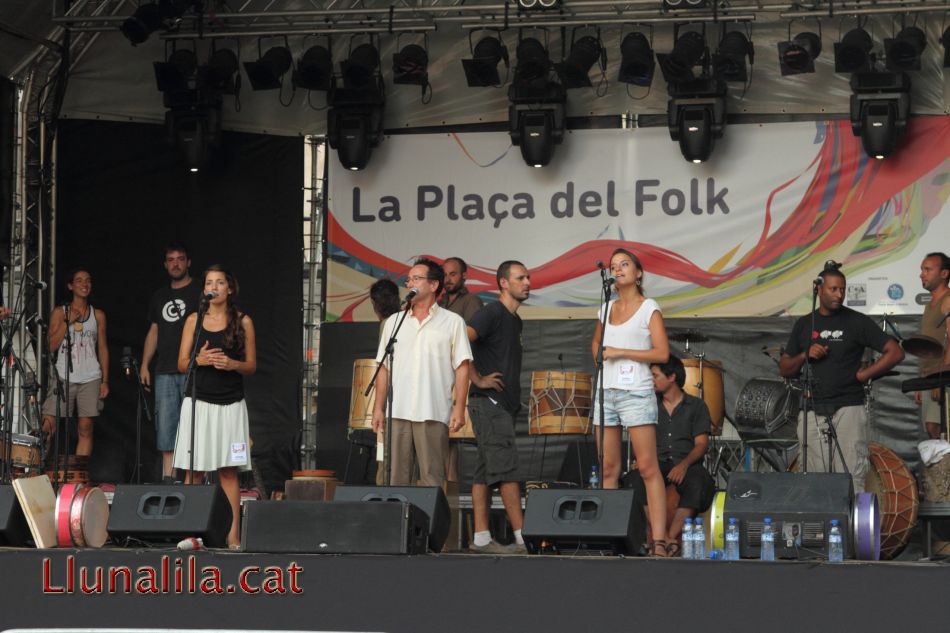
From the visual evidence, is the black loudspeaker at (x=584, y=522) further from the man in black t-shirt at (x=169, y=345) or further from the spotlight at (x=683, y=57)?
the spotlight at (x=683, y=57)

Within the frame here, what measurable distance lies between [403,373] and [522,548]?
1.33m

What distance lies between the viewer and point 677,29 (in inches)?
436

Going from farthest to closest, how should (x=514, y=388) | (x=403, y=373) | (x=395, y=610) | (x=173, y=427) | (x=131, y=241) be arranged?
(x=131, y=241), (x=173, y=427), (x=514, y=388), (x=403, y=373), (x=395, y=610)

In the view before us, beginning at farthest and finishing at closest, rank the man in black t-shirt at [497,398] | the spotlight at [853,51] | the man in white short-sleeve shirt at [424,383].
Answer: the spotlight at [853,51] → the man in black t-shirt at [497,398] → the man in white short-sleeve shirt at [424,383]

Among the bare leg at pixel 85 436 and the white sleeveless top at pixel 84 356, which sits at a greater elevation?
the white sleeveless top at pixel 84 356

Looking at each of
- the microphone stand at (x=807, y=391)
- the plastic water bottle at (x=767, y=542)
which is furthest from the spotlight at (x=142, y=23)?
the plastic water bottle at (x=767, y=542)

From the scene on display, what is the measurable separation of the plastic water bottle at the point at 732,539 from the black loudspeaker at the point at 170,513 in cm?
233

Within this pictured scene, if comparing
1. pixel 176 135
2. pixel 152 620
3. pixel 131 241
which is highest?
pixel 176 135

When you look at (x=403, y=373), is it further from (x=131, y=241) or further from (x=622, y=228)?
(x=131, y=241)

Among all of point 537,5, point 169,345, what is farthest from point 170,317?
point 537,5

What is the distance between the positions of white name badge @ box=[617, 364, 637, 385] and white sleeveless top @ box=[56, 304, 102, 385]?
5.19 m

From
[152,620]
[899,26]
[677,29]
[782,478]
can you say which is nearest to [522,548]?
[782,478]

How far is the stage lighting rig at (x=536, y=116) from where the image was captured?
36.4 ft

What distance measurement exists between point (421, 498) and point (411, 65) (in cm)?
532
